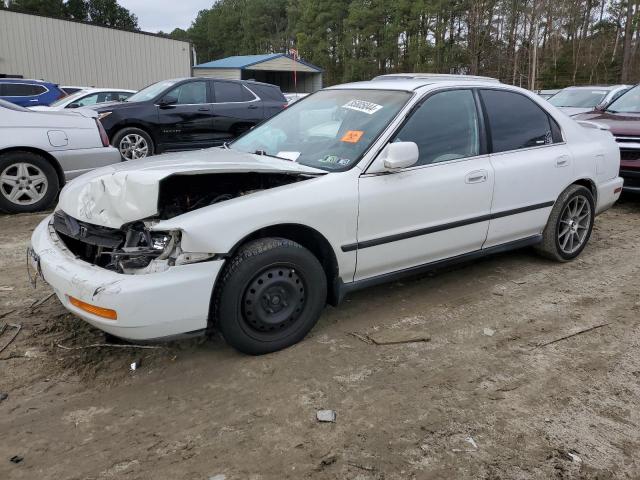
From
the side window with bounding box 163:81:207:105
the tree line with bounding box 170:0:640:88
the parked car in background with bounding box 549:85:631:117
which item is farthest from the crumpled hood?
the tree line with bounding box 170:0:640:88

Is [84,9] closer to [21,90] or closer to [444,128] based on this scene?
[21,90]

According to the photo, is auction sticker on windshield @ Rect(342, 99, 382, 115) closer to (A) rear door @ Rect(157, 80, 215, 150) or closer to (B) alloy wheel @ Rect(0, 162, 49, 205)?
(B) alloy wheel @ Rect(0, 162, 49, 205)

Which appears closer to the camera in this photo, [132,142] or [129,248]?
[129,248]

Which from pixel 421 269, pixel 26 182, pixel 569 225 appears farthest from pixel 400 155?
pixel 26 182

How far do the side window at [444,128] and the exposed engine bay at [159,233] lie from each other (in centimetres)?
86

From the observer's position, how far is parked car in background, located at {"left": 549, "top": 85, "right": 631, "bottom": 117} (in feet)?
36.2

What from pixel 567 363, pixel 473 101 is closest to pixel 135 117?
pixel 473 101

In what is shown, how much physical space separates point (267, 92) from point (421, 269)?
24.7 ft

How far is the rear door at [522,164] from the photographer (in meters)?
4.06

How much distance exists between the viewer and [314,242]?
3.29 m

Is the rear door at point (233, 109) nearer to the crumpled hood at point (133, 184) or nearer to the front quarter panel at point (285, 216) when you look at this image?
the crumpled hood at point (133, 184)

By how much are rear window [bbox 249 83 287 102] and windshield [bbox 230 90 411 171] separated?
6.21 m

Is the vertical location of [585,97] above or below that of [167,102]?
above

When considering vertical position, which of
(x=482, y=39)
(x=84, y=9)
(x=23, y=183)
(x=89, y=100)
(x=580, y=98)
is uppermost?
(x=84, y=9)
